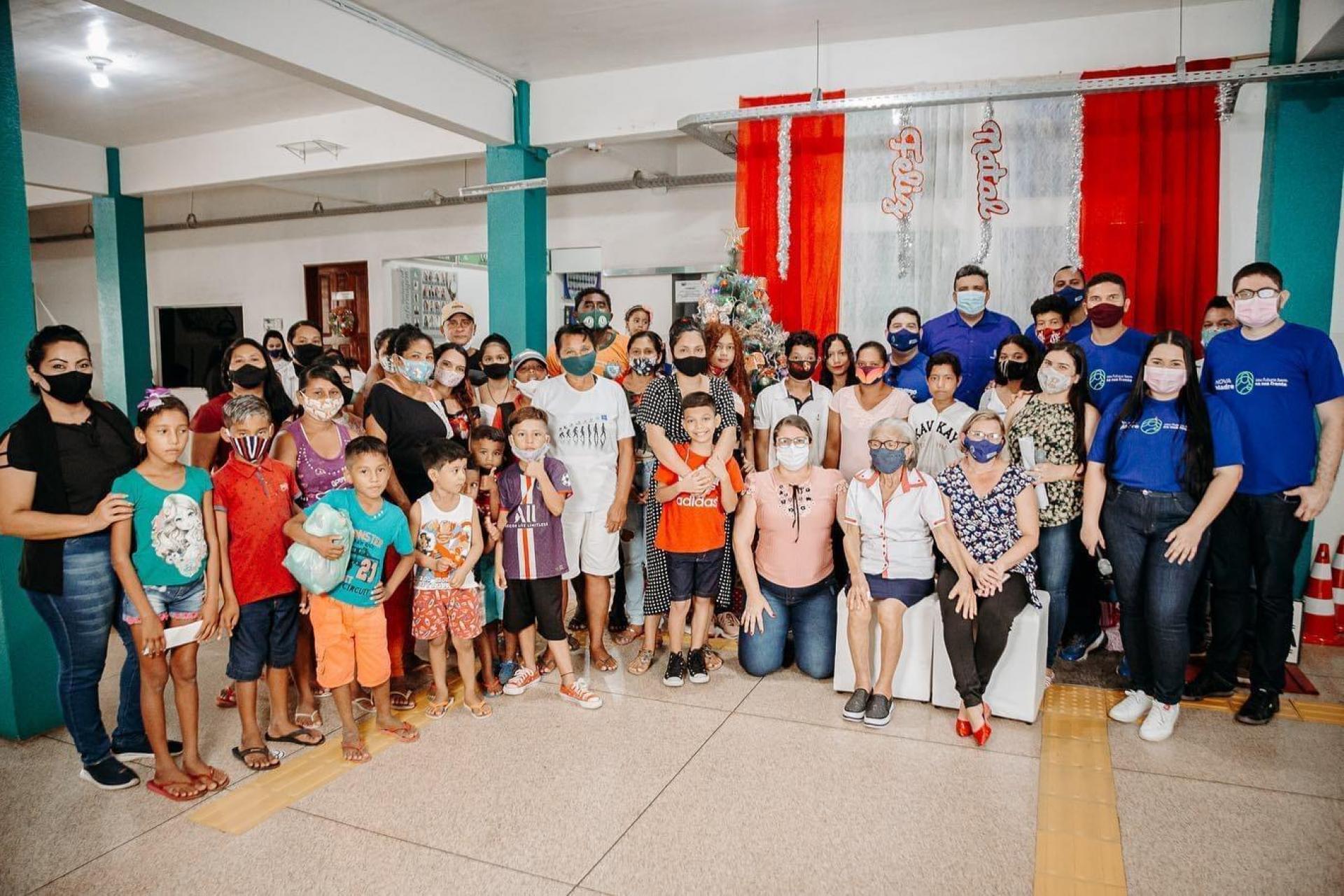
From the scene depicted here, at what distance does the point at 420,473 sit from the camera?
3898 mm

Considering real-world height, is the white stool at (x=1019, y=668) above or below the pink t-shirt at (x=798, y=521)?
below

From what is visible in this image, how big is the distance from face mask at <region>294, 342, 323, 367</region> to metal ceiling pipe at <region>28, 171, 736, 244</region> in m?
4.49

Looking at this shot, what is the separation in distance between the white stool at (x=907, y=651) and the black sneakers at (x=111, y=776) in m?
3.00

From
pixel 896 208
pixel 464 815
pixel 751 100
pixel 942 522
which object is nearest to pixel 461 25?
pixel 751 100

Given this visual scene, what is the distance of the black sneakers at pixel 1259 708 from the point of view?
11.9 ft

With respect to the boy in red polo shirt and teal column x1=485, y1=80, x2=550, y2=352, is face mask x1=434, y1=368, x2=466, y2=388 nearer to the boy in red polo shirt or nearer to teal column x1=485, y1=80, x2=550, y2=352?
the boy in red polo shirt

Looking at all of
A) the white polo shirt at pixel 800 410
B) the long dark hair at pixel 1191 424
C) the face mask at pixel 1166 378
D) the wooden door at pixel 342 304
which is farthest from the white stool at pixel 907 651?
the wooden door at pixel 342 304

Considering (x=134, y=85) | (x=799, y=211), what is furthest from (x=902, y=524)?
(x=134, y=85)

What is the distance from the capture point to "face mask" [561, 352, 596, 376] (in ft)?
13.6

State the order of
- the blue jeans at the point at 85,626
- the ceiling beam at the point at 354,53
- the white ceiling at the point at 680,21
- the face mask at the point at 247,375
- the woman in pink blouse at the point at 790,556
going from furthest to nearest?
the white ceiling at the point at 680,21 → the ceiling beam at the point at 354,53 → the woman in pink blouse at the point at 790,556 → the face mask at the point at 247,375 → the blue jeans at the point at 85,626

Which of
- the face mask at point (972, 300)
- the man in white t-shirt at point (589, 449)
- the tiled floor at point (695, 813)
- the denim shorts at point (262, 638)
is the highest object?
the face mask at point (972, 300)

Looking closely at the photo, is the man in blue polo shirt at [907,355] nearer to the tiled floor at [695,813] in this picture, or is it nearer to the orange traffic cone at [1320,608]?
the tiled floor at [695,813]

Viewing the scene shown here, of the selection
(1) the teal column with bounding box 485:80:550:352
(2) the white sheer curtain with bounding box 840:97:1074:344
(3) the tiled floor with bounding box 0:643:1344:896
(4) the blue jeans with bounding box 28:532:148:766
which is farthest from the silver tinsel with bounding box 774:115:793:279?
(4) the blue jeans with bounding box 28:532:148:766

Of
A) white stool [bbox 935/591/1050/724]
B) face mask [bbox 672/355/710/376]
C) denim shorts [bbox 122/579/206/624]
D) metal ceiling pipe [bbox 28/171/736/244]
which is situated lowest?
white stool [bbox 935/591/1050/724]
